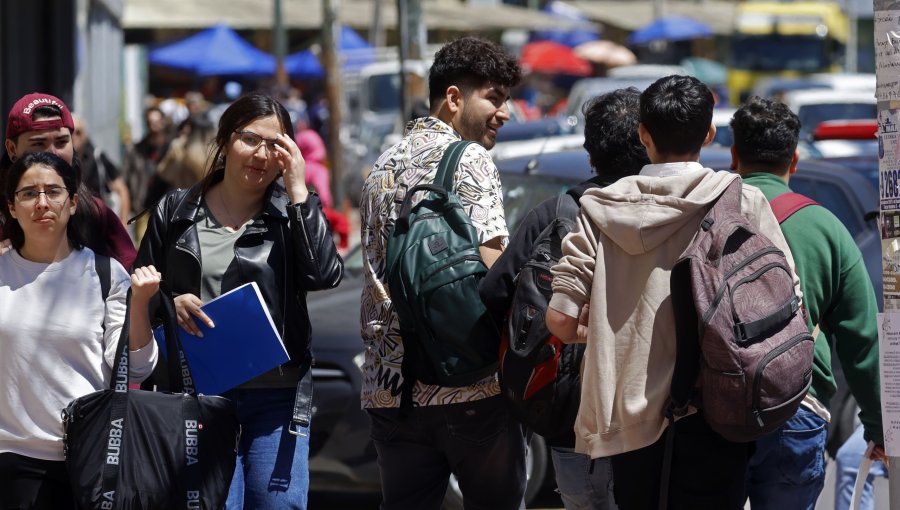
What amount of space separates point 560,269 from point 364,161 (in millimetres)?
20195

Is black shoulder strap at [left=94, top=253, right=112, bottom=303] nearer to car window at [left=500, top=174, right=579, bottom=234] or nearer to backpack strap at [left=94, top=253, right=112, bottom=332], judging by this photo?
backpack strap at [left=94, top=253, right=112, bottom=332]

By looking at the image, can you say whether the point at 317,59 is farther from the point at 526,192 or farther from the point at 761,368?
the point at 761,368

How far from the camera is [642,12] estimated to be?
52.8 meters

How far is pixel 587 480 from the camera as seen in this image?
433 centimetres

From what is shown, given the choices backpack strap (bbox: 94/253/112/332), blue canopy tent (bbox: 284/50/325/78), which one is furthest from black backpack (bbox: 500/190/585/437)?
blue canopy tent (bbox: 284/50/325/78)

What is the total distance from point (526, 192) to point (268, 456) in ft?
10.6

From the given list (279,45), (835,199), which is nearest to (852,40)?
(279,45)

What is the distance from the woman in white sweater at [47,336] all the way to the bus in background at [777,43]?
33.2 metres

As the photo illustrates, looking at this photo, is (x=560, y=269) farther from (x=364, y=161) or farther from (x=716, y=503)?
(x=364, y=161)

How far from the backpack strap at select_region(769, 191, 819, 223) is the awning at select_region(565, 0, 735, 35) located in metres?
43.3

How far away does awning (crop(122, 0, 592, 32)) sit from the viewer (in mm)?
35375

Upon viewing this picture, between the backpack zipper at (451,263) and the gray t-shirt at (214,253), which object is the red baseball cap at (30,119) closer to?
the gray t-shirt at (214,253)

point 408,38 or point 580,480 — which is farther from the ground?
point 408,38

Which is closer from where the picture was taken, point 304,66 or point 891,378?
point 891,378
